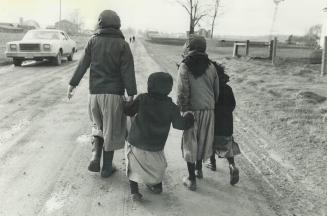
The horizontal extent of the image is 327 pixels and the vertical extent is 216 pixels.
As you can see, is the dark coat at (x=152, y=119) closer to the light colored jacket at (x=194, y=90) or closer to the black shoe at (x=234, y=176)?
the light colored jacket at (x=194, y=90)

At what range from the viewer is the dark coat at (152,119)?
4.50 metres

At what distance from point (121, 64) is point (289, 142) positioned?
3260 mm

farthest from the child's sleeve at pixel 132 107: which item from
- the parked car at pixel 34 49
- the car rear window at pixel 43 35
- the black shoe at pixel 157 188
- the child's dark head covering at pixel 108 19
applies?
the car rear window at pixel 43 35

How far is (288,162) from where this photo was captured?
608 centimetres

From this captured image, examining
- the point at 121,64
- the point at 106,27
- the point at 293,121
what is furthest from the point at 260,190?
the point at 293,121

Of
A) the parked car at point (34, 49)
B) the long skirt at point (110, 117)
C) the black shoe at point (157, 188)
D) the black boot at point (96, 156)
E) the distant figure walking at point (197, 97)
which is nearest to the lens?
the black shoe at point (157, 188)

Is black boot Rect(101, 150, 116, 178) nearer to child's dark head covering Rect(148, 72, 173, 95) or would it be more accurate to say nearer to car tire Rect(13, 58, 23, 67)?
child's dark head covering Rect(148, 72, 173, 95)

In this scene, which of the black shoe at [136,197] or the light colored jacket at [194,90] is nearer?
the black shoe at [136,197]

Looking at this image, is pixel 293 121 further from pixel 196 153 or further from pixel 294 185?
pixel 196 153

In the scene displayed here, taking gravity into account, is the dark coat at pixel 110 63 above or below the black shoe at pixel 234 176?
above

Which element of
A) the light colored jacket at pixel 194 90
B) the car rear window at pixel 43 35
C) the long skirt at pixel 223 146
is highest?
the car rear window at pixel 43 35

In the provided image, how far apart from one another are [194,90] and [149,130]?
0.70m

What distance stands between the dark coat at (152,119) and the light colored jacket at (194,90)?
301 mm

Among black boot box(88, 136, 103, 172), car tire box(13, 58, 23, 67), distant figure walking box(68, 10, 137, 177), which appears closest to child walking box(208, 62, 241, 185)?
distant figure walking box(68, 10, 137, 177)
